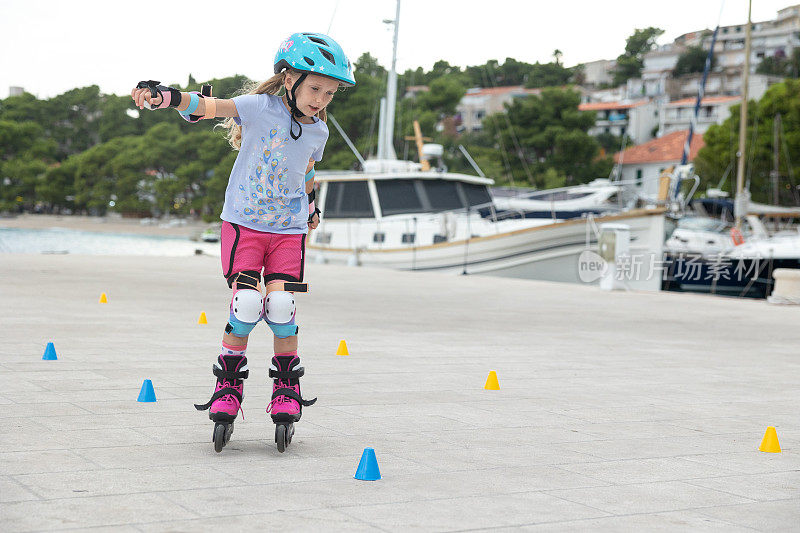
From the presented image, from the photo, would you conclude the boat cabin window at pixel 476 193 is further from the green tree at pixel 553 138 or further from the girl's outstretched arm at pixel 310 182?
the green tree at pixel 553 138

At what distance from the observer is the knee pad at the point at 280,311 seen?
437cm

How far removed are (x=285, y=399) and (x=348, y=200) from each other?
80.2 feet

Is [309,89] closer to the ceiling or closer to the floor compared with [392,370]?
closer to the ceiling

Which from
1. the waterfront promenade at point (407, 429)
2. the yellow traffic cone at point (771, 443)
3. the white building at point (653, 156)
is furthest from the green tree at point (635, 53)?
the yellow traffic cone at point (771, 443)

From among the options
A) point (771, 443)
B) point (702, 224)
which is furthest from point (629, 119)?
point (771, 443)

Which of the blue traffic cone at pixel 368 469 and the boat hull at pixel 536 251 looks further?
the boat hull at pixel 536 251

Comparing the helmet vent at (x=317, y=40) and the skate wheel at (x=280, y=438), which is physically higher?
the helmet vent at (x=317, y=40)

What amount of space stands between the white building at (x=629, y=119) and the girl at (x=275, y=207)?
88.2m

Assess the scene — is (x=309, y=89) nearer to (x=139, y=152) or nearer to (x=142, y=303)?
(x=142, y=303)

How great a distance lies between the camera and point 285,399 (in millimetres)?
4387

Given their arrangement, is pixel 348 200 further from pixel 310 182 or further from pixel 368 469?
pixel 368 469

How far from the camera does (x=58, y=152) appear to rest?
10262 centimetres

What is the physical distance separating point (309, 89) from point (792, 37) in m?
122

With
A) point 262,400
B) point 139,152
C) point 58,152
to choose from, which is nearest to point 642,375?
point 262,400
